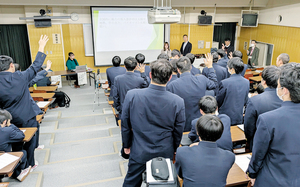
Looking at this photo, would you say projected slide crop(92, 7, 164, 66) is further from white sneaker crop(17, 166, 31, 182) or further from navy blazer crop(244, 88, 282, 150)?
navy blazer crop(244, 88, 282, 150)

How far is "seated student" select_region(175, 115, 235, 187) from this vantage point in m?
1.66

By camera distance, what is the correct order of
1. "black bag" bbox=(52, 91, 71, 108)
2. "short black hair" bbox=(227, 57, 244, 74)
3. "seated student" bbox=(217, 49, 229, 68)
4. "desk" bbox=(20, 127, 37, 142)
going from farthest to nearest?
"black bag" bbox=(52, 91, 71, 108) → "seated student" bbox=(217, 49, 229, 68) → "short black hair" bbox=(227, 57, 244, 74) → "desk" bbox=(20, 127, 37, 142)

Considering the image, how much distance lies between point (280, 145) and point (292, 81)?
0.50 meters

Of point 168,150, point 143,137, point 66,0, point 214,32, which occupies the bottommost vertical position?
point 168,150

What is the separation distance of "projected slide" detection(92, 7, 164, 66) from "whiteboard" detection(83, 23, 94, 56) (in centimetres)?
41

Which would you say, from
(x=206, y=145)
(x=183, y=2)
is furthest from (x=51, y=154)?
(x=183, y=2)

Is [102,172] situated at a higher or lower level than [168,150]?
lower

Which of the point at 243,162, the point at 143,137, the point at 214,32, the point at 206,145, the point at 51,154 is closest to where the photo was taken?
the point at 206,145

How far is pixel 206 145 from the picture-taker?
1690 mm

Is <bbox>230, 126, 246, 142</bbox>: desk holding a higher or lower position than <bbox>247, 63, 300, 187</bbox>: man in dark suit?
lower

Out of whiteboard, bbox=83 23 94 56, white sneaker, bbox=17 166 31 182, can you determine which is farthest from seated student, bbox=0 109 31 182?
whiteboard, bbox=83 23 94 56

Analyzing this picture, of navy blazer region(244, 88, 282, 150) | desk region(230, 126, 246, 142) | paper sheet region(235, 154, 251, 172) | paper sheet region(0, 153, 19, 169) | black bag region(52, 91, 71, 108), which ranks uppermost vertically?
navy blazer region(244, 88, 282, 150)

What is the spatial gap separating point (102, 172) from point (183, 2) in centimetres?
807

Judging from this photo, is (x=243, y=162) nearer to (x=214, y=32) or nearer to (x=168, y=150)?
(x=168, y=150)
